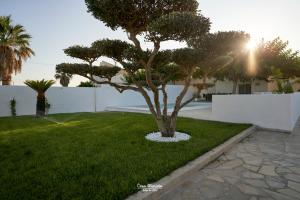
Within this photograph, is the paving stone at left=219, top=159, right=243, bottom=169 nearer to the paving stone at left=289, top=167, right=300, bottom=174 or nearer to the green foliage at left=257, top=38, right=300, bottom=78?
the paving stone at left=289, top=167, right=300, bottom=174

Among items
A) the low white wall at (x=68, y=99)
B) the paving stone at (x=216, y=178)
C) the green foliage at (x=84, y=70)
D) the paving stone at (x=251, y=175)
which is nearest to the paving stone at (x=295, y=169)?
the paving stone at (x=251, y=175)

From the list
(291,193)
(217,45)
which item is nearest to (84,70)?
(217,45)

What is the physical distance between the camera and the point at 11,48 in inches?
608

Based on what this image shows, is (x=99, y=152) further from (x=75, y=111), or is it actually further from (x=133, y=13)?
(x=75, y=111)

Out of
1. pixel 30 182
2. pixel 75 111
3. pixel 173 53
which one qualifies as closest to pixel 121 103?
pixel 75 111

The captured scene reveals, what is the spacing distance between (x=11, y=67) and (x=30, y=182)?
15.8 m

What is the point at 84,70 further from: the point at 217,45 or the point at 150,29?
the point at 217,45

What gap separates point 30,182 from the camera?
116 inches

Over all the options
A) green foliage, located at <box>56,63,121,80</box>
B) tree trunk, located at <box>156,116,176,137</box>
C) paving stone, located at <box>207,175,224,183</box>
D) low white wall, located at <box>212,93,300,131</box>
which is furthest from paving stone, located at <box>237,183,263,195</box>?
low white wall, located at <box>212,93,300,131</box>

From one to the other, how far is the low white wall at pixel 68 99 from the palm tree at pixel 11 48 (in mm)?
4485

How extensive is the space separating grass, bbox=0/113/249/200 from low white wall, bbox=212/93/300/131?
2435 millimetres

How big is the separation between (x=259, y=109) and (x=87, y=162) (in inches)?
270

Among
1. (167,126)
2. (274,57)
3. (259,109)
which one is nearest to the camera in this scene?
(167,126)

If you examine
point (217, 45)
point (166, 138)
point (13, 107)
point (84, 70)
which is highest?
point (217, 45)
